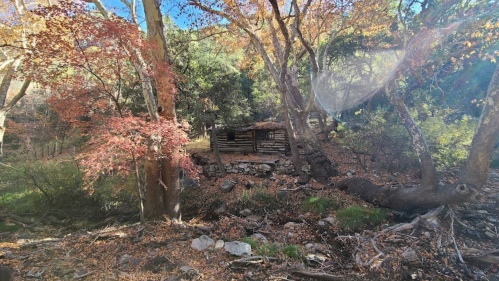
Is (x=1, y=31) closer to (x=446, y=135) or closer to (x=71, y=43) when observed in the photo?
(x=71, y=43)

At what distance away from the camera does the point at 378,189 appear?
6.71 metres

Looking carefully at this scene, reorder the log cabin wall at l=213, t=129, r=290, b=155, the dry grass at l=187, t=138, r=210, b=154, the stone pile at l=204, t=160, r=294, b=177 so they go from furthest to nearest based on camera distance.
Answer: the dry grass at l=187, t=138, r=210, b=154 < the log cabin wall at l=213, t=129, r=290, b=155 < the stone pile at l=204, t=160, r=294, b=177

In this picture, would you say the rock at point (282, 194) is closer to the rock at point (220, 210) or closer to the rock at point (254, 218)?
the rock at point (254, 218)

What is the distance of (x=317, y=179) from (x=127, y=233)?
22.3 feet

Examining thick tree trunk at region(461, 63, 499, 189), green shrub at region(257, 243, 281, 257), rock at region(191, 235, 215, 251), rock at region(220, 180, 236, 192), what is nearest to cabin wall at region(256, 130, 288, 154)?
rock at region(220, 180, 236, 192)

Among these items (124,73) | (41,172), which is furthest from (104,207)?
(124,73)

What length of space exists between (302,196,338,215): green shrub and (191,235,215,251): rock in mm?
3475

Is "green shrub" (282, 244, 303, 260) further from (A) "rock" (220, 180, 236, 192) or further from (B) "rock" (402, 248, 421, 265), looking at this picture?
(A) "rock" (220, 180, 236, 192)

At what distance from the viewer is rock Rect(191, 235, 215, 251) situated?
14.9ft

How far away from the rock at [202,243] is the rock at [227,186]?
422cm

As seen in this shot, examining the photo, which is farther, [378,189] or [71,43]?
[378,189]

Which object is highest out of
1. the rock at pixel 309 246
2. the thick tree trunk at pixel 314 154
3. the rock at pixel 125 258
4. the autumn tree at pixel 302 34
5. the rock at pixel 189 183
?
the autumn tree at pixel 302 34

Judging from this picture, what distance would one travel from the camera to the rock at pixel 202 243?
4527 mm

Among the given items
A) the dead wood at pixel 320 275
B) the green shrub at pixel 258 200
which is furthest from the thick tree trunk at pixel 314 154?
the dead wood at pixel 320 275
